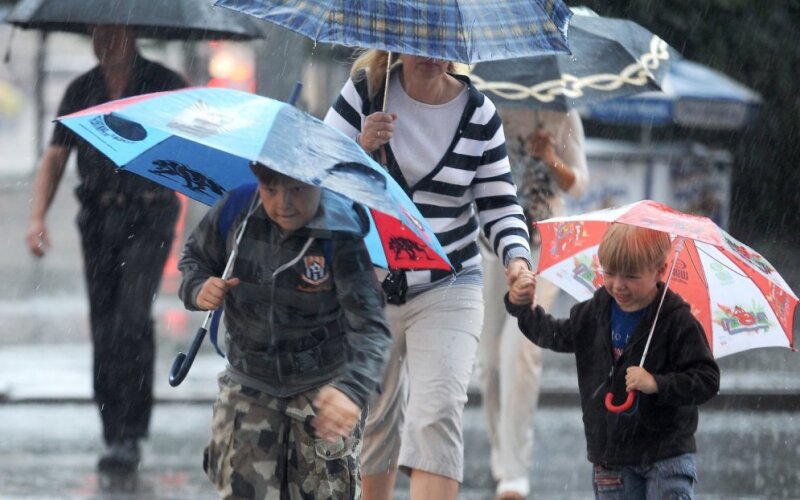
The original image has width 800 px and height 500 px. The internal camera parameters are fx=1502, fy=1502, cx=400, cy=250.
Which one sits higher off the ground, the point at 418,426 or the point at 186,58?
the point at 418,426

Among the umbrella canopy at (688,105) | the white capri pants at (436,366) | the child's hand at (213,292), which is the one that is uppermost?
the child's hand at (213,292)

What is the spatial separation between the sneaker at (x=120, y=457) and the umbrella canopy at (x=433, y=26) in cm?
314

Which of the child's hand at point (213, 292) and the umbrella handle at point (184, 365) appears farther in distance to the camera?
the umbrella handle at point (184, 365)

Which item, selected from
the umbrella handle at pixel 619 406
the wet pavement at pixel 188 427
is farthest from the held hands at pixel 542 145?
the umbrella handle at pixel 619 406

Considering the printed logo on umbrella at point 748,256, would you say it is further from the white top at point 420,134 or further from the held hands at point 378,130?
the held hands at point 378,130

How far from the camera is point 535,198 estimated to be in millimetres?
6777

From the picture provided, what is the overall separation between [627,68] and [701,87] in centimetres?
1002

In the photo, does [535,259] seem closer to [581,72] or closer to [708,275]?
[581,72]

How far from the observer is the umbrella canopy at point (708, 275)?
4.69 meters

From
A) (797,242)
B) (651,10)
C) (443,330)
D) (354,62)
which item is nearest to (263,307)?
(443,330)

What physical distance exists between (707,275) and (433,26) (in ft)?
4.06

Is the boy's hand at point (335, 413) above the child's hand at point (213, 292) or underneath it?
underneath

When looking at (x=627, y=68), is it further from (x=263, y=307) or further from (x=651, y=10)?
(x=651, y=10)

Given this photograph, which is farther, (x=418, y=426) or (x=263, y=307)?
(x=418, y=426)
